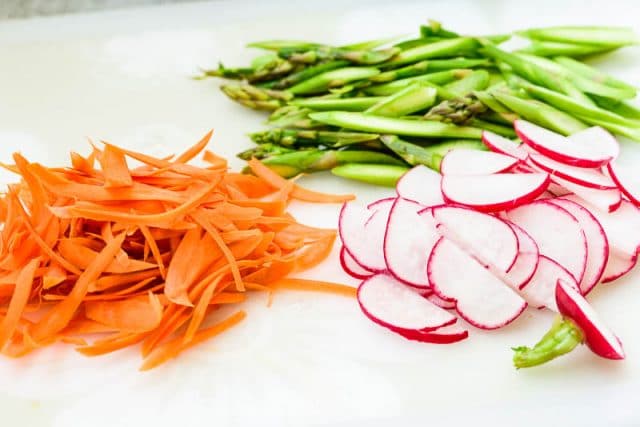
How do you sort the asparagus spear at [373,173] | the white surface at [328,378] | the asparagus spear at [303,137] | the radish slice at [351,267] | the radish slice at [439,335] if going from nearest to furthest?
the white surface at [328,378], the radish slice at [439,335], the radish slice at [351,267], the asparagus spear at [373,173], the asparagus spear at [303,137]

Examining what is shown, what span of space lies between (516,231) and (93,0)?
212 centimetres

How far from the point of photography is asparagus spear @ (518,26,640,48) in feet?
9.32

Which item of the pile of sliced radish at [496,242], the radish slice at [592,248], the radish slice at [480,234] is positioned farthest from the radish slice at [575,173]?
the radish slice at [480,234]

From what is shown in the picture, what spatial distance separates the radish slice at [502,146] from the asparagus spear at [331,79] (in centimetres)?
52

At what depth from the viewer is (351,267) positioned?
7.09ft

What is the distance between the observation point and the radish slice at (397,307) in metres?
1.94

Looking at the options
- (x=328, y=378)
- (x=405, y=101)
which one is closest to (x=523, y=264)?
(x=328, y=378)

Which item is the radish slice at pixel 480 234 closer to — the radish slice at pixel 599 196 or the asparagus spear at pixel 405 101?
the radish slice at pixel 599 196

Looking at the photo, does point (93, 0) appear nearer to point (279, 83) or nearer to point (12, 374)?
point (279, 83)

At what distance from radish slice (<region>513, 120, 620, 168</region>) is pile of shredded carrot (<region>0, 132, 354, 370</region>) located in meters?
0.67

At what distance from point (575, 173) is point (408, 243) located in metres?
0.51

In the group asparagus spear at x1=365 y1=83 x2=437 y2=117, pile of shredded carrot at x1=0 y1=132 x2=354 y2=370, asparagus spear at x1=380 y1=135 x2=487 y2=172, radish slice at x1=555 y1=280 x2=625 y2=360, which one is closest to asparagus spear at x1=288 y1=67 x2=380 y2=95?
asparagus spear at x1=365 y1=83 x2=437 y2=117

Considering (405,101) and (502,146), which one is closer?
(502,146)

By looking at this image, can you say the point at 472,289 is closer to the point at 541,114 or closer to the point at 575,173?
the point at 575,173
